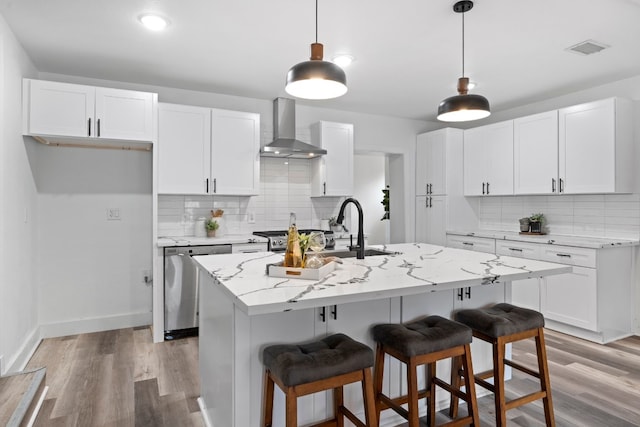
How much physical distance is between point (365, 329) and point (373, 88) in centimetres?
299

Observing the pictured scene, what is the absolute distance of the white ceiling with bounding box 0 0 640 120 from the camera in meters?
2.62

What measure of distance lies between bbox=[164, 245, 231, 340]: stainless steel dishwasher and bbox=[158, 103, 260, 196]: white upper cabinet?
26.0 inches

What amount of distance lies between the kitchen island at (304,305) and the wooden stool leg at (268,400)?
0.17 ft

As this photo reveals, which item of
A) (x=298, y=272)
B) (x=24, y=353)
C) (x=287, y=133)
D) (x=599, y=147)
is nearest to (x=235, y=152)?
(x=287, y=133)

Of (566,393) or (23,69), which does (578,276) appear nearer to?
(566,393)

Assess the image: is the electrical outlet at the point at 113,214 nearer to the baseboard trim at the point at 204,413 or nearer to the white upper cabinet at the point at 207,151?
the white upper cabinet at the point at 207,151

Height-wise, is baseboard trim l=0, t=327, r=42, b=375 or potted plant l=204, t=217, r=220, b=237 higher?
potted plant l=204, t=217, r=220, b=237

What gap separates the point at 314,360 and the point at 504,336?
1096mm

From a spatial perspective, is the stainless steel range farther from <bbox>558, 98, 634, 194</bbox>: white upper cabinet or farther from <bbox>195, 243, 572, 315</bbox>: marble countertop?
<bbox>558, 98, 634, 194</bbox>: white upper cabinet

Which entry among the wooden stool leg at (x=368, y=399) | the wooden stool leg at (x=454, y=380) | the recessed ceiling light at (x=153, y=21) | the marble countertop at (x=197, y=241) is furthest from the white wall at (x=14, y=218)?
the wooden stool leg at (x=454, y=380)

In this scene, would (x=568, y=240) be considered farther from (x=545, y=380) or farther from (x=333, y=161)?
(x=333, y=161)

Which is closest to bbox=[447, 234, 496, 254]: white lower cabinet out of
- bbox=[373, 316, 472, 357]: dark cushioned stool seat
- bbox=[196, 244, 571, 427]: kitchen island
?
bbox=[196, 244, 571, 427]: kitchen island

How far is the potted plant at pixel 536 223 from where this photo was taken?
185 inches

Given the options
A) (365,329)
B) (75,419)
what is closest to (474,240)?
(365,329)
